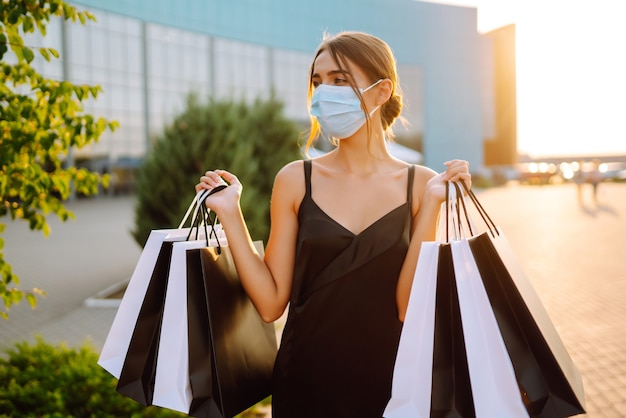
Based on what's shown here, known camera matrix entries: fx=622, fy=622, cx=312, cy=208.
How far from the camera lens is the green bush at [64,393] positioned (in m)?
3.98

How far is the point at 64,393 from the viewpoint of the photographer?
4.20 m

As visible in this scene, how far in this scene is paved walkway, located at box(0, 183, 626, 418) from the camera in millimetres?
6250

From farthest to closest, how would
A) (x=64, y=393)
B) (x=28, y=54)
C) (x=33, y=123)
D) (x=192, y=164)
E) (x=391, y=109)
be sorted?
(x=192, y=164)
(x=64, y=393)
(x=33, y=123)
(x=28, y=54)
(x=391, y=109)

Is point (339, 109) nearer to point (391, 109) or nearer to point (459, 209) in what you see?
point (391, 109)

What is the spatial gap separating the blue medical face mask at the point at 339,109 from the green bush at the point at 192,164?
23.6 feet

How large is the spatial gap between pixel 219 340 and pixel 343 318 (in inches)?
16.0

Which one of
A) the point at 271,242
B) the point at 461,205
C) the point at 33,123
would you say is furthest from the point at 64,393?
the point at 461,205

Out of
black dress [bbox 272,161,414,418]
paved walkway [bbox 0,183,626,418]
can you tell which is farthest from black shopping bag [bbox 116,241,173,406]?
paved walkway [bbox 0,183,626,418]

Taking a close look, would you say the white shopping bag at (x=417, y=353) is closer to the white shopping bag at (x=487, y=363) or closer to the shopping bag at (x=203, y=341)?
the white shopping bag at (x=487, y=363)

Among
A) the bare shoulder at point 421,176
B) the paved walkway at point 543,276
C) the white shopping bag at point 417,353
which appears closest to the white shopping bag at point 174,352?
the white shopping bag at point 417,353

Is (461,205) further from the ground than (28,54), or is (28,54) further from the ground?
(28,54)

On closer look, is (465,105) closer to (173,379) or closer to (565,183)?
(565,183)

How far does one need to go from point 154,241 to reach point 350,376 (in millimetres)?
748

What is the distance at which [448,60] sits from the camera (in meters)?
58.5
